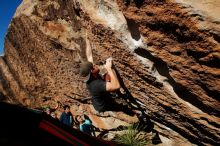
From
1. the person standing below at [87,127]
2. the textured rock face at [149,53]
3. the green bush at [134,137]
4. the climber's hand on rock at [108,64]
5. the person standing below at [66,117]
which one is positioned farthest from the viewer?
the person standing below at [66,117]

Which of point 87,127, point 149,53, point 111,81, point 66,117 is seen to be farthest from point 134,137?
point 149,53

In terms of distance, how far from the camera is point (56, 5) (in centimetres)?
746

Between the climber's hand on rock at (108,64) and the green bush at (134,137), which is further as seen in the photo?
the green bush at (134,137)

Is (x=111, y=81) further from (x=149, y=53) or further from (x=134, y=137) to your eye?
(x=134, y=137)

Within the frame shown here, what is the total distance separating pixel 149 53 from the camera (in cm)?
457

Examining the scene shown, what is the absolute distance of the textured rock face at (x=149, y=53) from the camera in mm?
3811

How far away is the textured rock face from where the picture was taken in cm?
381

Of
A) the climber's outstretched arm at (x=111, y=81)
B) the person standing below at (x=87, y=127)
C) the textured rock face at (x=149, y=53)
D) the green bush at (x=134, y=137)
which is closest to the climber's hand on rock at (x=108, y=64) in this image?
the climber's outstretched arm at (x=111, y=81)

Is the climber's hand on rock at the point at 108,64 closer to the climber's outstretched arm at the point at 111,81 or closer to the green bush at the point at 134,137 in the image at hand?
the climber's outstretched arm at the point at 111,81

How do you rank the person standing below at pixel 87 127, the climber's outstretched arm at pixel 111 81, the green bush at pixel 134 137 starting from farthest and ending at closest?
the person standing below at pixel 87 127, the green bush at pixel 134 137, the climber's outstretched arm at pixel 111 81

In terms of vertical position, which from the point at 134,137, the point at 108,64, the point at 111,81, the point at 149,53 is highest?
the point at 149,53

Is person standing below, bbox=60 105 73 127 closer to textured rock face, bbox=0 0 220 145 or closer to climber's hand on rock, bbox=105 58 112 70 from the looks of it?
textured rock face, bbox=0 0 220 145

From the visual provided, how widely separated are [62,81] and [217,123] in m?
5.45

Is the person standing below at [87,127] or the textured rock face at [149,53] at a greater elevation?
the textured rock face at [149,53]
